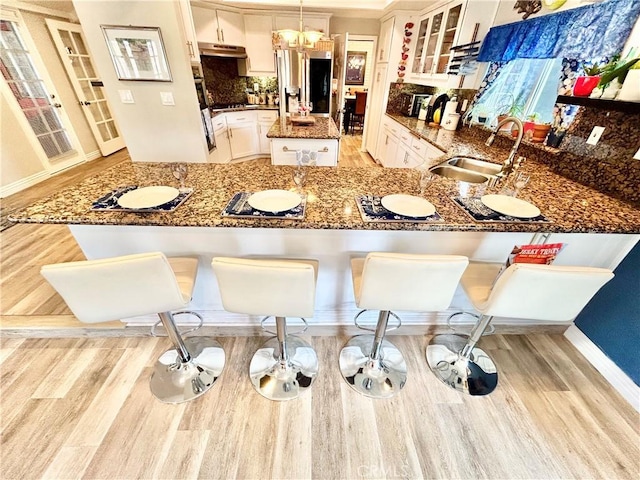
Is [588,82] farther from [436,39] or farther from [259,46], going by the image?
[259,46]

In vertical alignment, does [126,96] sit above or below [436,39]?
below

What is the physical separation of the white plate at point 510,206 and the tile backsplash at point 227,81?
483 cm

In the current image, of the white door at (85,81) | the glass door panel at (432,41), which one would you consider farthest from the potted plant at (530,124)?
the white door at (85,81)

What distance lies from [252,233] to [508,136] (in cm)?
248

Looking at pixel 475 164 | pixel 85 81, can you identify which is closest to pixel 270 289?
pixel 475 164

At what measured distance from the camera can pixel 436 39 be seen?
3262mm

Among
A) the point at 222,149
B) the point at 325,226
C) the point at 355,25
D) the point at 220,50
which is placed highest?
the point at 355,25

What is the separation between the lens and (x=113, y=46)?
2711mm

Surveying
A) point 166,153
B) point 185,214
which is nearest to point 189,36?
point 166,153

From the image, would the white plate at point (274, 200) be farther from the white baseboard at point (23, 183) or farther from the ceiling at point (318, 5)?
the white baseboard at point (23, 183)

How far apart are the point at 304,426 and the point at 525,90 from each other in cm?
309

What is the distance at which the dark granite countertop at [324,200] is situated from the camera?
1195mm

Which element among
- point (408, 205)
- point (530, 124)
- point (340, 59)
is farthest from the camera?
point (340, 59)

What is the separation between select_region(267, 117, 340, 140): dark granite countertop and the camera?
2.83 metres
